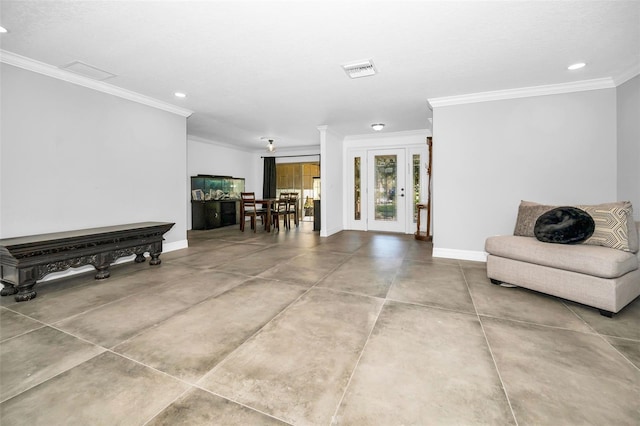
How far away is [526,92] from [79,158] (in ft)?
18.3

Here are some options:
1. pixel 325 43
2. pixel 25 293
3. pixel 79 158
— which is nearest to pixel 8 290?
pixel 25 293

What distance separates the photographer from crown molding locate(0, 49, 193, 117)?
2.73 m

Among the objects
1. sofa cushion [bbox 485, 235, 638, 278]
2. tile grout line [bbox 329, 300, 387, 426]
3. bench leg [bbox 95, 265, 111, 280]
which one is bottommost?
tile grout line [bbox 329, 300, 387, 426]

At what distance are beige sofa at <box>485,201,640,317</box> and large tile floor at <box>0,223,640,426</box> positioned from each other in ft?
0.39

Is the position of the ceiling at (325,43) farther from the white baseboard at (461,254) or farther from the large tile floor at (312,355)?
the large tile floor at (312,355)

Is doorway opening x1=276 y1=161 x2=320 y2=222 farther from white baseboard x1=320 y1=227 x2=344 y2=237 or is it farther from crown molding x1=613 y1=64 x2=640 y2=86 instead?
crown molding x1=613 y1=64 x2=640 y2=86

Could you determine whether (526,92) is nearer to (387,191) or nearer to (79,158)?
(387,191)

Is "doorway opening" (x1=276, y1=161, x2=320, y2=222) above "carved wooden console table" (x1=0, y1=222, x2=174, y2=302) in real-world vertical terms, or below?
above

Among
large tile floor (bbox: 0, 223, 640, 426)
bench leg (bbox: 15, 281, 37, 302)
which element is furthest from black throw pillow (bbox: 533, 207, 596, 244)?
bench leg (bbox: 15, 281, 37, 302)

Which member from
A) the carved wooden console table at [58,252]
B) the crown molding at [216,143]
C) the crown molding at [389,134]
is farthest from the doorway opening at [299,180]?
the carved wooden console table at [58,252]

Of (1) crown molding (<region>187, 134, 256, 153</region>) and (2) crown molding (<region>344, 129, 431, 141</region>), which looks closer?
(2) crown molding (<region>344, 129, 431, 141</region>)

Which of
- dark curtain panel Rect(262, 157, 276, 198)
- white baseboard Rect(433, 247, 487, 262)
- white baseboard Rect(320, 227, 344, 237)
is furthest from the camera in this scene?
dark curtain panel Rect(262, 157, 276, 198)

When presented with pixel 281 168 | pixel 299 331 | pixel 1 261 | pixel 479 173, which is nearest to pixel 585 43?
pixel 479 173

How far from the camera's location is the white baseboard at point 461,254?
3850mm
